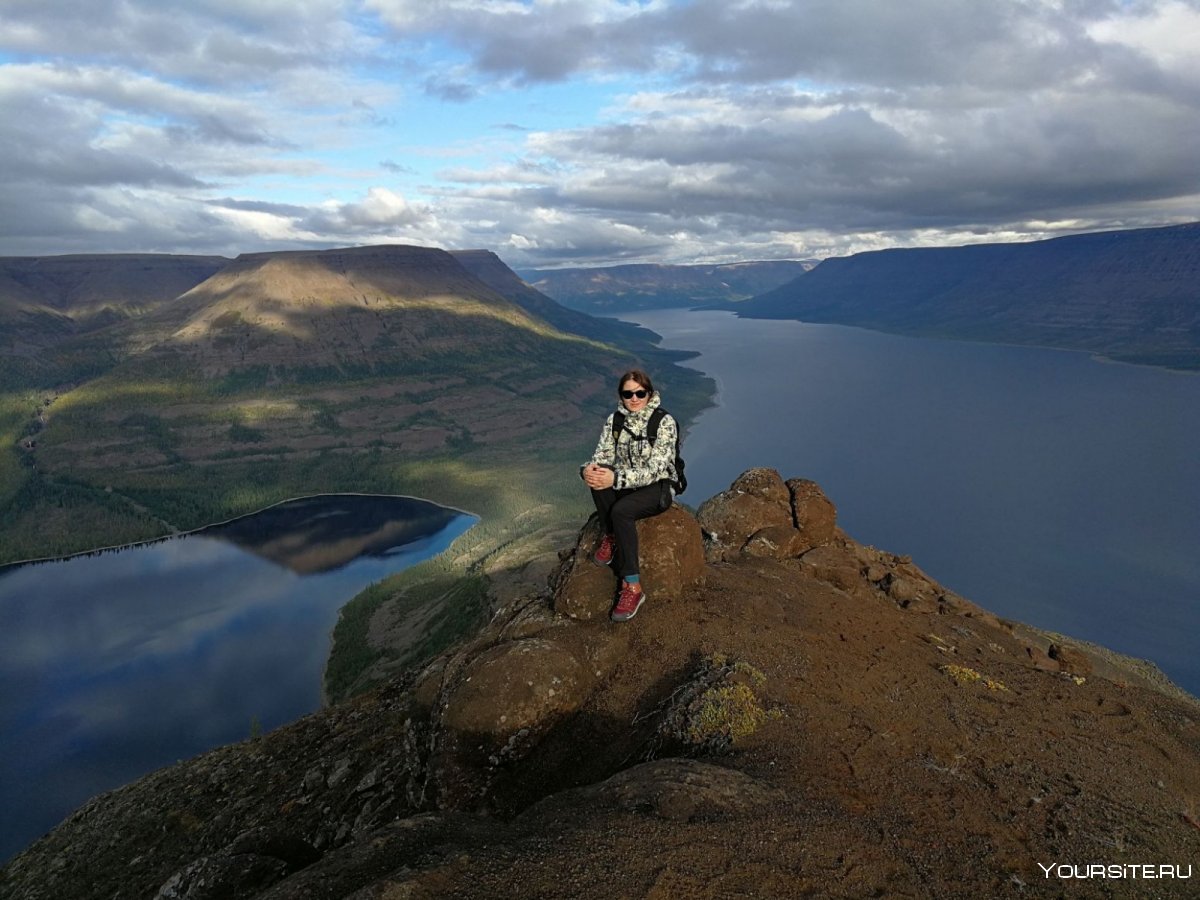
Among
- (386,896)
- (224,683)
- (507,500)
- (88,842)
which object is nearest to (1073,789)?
(386,896)

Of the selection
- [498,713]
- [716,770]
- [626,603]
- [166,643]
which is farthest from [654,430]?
[166,643]

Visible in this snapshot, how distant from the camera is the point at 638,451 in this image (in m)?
14.3

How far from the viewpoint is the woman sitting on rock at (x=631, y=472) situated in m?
14.0

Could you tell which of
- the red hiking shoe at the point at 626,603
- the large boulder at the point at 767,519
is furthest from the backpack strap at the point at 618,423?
the large boulder at the point at 767,519

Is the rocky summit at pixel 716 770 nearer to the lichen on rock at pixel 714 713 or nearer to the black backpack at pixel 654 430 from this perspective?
the lichen on rock at pixel 714 713

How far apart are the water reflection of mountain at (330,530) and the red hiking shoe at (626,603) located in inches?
5777

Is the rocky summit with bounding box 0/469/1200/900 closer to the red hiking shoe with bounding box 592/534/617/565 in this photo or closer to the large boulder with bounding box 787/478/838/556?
the red hiking shoe with bounding box 592/534/617/565

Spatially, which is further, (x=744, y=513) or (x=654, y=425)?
(x=744, y=513)

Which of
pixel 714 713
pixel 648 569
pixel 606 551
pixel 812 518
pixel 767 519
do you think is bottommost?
pixel 812 518

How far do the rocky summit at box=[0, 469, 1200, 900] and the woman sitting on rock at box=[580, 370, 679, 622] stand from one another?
131cm

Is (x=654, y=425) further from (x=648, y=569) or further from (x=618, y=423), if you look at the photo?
(x=648, y=569)

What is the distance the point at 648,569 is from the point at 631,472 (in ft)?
9.59

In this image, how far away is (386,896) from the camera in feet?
23.1

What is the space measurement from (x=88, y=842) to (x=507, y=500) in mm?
164067
